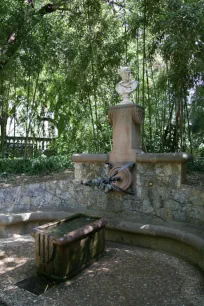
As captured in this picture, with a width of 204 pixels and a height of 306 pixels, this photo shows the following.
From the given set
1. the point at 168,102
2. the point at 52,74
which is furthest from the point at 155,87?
the point at 52,74

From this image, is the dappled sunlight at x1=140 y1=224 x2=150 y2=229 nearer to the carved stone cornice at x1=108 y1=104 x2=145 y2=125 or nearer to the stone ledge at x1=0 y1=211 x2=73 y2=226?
the stone ledge at x1=0 y1=211 x2=73 y2=226

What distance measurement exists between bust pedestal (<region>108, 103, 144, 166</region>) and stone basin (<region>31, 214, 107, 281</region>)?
4.12 ft

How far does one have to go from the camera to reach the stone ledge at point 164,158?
131 inches

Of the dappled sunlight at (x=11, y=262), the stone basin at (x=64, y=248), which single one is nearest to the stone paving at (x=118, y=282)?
the dappled sunlight at (x=11, y=262)

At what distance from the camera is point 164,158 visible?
345cm

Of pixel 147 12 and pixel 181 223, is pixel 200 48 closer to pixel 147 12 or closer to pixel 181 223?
pixel 147 12

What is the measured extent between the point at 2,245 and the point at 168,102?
3.94 m

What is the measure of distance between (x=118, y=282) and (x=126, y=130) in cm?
203

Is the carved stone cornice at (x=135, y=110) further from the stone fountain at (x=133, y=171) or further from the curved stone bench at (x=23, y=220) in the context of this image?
the curved stone bench at (x=23, y=220)

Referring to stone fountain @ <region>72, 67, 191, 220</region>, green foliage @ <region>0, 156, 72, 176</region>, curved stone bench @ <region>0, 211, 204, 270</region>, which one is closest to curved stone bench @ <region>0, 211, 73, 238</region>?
curved stone bench @ <region>0, 211, 204, 270</region>

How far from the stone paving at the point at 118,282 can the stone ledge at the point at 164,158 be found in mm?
1149

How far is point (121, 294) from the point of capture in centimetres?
226

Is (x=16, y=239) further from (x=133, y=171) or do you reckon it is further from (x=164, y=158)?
(x=164, y=158)

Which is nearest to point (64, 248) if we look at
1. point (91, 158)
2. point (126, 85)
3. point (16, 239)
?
point (16, 239)
